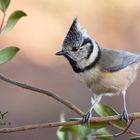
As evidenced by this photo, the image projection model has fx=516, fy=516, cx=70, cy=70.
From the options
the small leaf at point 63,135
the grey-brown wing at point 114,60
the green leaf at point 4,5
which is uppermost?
the green leaf at point 4,5

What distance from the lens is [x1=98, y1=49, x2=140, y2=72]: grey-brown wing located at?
2.28m

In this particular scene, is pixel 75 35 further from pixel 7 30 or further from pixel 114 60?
pixel 114 60

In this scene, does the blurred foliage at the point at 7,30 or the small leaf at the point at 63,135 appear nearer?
the blurred foliage at the point at 7,30

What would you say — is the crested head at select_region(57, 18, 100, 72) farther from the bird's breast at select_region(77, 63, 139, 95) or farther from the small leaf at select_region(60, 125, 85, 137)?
the small leaf at select_region(60, 125, 85, 137)

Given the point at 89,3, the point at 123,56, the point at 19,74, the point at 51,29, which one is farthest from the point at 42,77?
the point at 123,56

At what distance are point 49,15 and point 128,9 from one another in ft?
2.75

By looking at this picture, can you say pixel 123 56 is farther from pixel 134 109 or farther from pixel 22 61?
pixel 22 61

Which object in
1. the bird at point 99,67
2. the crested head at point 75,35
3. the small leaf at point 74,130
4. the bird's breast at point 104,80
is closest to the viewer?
the small leaf at point 74,130

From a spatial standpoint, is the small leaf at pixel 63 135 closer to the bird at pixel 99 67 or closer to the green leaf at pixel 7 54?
the green leaf at pixel 7 54

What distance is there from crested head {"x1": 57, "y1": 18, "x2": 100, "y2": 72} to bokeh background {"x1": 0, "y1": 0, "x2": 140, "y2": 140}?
73.2 inches

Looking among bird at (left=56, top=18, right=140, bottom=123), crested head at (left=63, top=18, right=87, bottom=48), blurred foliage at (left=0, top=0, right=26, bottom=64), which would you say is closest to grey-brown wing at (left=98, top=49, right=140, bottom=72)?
bird at (left=56, top=18, right=140, bottom=123)

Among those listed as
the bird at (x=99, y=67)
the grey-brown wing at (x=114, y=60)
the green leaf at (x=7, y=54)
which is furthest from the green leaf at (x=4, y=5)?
the grey-brown wing at (x=114, y=60)

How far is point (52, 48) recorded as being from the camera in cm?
498

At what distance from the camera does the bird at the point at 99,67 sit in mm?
2059
